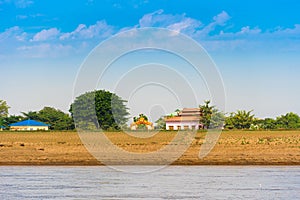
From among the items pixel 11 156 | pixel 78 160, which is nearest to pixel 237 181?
pixel 78 160

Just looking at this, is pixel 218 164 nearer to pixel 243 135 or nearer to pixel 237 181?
pixel 237 181

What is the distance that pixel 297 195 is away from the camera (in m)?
24.7

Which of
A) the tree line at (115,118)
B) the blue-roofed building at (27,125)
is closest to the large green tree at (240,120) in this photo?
the tree line at (115,118)

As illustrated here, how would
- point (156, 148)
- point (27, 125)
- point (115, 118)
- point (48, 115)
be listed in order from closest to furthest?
point (156, 148) → point (115, 118) → point (27, 125) → point (48, 115)

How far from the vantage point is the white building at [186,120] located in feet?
221

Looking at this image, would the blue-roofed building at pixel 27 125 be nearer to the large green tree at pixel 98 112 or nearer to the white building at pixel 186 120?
the large green tree at pixel 98 112

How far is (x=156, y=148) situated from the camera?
48.2 meters

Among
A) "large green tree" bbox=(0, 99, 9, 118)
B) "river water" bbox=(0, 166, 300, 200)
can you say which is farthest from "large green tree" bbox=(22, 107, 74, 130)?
"river water" bbox=(0, 166, 300, 200)

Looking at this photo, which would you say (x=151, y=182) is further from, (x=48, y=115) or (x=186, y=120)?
(x=48, y=115)

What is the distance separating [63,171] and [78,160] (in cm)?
578

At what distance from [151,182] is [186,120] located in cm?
4316

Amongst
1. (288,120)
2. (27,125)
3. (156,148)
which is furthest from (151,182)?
(27,125)

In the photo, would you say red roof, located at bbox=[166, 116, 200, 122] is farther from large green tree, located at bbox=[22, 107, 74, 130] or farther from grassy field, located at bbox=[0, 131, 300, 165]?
large green tree, located at bbox=[22, 107, 74, 130]

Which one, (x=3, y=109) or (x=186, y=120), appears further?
(x=3, y=109)
